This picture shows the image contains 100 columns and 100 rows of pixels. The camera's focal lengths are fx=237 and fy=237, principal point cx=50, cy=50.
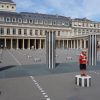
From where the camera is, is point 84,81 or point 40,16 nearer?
point 84,81

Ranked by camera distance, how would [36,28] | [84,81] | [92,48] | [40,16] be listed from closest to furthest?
[84,81]
[92,48]
[36,28]
[40,16]

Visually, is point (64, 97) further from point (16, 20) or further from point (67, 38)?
point (67, 38)

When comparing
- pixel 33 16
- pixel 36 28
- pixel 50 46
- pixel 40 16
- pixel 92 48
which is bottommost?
pixel 92 48

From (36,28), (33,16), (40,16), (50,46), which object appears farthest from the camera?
(40,16)

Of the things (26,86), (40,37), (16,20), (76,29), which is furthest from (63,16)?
(26,86)

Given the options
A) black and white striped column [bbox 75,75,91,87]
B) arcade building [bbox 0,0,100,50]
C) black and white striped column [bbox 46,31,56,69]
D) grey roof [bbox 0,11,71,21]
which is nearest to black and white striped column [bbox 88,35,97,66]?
black and white striped column [bbox 46,31,56,69]

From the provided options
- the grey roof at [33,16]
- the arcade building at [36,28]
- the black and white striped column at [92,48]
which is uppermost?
the grey roof at [33,16]

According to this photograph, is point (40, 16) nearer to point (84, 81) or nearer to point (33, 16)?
point (33, 16)

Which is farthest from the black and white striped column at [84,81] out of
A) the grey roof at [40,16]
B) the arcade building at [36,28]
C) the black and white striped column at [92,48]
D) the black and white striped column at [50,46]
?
the grey roof at [40,16]

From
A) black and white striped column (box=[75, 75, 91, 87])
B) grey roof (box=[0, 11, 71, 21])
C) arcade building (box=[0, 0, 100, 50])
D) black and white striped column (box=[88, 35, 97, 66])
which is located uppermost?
grey roof (box=[0, 11, 71, 21])

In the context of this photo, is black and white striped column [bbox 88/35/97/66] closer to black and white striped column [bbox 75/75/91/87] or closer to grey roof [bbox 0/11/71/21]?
black and white striped column [bbox 75/75/91/87]

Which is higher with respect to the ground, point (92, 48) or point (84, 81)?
point (92, 48)

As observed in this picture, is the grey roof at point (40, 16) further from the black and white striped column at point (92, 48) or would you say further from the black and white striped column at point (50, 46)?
the black and white striped column at point (50, 46)

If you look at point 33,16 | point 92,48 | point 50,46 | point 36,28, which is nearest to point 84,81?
point 50,46
